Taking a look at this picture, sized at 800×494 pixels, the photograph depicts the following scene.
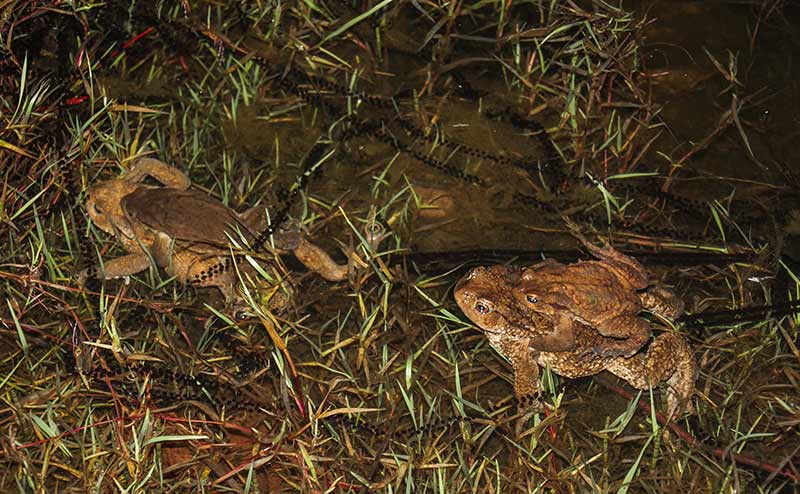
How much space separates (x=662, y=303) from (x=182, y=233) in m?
2.41

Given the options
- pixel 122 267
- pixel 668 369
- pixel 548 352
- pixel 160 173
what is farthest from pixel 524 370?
pixel 160 173

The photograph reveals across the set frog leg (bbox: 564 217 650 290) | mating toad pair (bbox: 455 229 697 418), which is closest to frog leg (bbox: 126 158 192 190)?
mating toad pair (bbox: 455 229 697 418)

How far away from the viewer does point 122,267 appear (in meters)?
4.29

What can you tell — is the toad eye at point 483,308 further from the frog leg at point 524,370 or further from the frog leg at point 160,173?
the frog leg at point 160,173

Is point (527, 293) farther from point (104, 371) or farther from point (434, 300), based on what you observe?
point (104, 371)

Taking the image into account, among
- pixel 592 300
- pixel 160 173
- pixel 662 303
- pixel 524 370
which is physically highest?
pixel 592 300

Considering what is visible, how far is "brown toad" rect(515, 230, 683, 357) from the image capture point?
12.7ft

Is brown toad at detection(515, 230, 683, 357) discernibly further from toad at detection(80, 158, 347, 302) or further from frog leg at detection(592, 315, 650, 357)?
toad at detection(80, 158, 347, 302)

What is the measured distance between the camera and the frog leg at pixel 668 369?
3.96m

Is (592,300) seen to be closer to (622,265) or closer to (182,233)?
(622,265)

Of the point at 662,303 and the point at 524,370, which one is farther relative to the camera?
the point at 662,303

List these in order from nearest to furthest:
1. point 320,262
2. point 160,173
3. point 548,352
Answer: point 548,352 < point 320,262 < point 160,173

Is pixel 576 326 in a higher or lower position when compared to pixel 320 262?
higher

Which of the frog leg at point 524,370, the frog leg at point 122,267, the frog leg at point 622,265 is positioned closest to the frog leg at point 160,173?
the frog leg at point 122,267
